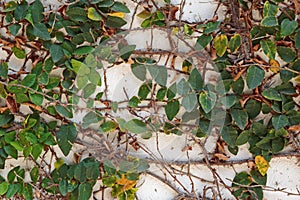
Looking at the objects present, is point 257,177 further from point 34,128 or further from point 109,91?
point 34,128

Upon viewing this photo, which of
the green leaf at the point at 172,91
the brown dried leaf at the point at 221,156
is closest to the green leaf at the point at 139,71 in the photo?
the green leaf at the point at 172,91

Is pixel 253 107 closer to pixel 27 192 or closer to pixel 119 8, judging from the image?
pixel 119 8

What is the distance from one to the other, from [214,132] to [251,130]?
15 cm

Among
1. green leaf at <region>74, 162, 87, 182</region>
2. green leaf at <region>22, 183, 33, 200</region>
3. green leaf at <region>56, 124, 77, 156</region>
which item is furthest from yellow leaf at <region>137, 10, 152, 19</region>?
green leaf at <region>22, 183, 33, 200</region>

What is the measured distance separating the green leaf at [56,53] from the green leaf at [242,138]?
78cm

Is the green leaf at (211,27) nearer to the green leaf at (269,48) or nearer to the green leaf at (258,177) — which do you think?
the green leaf at (269,48)

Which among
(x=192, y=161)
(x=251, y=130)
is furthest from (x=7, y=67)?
(x=251, y=130)

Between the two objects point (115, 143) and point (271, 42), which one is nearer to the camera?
point (271, 42)

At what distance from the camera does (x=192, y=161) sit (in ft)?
6.72

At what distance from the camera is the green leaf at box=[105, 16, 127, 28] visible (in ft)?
6.41

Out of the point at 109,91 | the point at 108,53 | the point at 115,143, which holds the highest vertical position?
the point at 108,53

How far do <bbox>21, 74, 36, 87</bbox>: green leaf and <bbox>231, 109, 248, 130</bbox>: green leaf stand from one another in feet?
2.66

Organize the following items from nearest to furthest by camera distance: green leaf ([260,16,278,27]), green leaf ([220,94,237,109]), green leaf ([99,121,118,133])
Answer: green leaf ([260,16,278,27])
green leaf ([220,94,237,109])
green leaf ([99,121,118,133])

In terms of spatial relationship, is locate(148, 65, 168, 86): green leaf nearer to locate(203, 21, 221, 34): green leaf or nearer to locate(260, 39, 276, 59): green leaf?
locate(203, 21, 221, 34): green leaf
